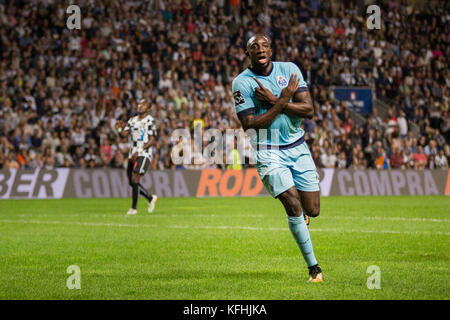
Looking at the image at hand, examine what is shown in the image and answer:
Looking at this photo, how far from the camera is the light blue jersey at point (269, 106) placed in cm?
846

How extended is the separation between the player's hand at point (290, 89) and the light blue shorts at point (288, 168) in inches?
24.0

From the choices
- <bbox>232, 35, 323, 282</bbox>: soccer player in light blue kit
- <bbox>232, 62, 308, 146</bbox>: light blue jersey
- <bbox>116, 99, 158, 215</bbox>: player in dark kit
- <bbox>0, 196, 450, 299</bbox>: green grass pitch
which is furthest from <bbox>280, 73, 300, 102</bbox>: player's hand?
<bbox>116, 99, 158, 215</bbox>: player in dark kit

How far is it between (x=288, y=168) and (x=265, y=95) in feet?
2.78

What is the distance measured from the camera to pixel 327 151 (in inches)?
1070

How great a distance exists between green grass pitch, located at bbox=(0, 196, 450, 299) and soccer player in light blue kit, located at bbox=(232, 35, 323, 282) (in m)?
0.83

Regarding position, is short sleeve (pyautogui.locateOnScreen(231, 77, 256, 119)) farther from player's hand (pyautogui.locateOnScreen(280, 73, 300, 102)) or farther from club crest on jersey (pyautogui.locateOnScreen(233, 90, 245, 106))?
player's hand (pyautogui.locateOnScreen(280, 73, 300, 102))

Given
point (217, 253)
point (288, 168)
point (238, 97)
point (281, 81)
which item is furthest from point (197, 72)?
point (288, 168)

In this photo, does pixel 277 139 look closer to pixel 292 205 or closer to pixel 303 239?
pixel 292 205

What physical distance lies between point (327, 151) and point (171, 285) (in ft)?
65.1

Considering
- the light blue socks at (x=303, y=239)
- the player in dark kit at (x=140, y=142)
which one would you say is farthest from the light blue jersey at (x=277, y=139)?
the player in dark kit at (x=140, y=142)

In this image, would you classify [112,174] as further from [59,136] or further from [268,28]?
[268,28]

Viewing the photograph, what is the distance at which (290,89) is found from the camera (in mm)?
8297
